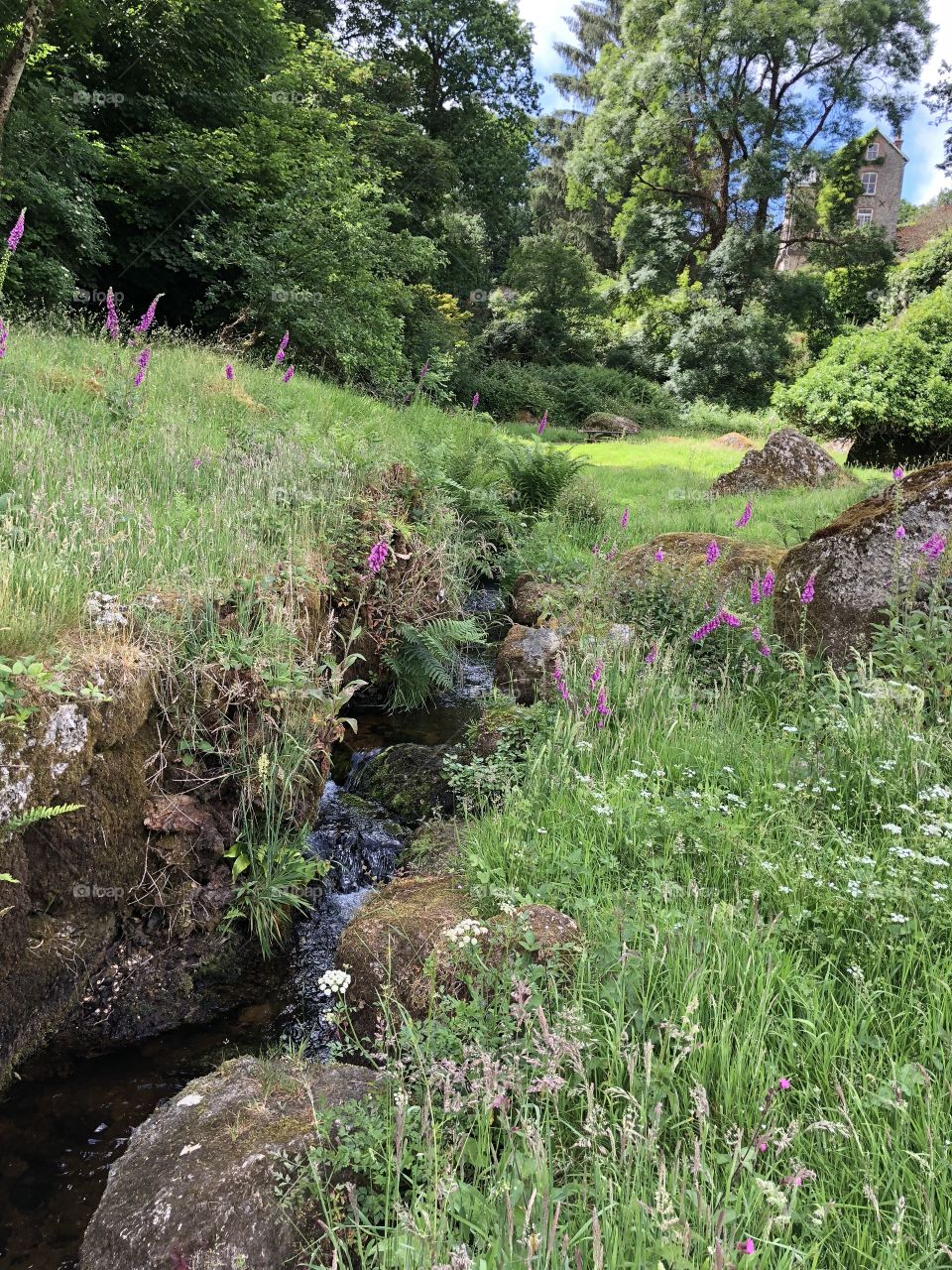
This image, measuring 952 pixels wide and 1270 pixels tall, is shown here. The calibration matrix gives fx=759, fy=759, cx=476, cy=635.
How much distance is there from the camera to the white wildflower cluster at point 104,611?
338 cm

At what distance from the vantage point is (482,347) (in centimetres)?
2875

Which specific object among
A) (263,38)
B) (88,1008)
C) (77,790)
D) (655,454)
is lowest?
(88,1008)

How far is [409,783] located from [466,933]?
7.40ft

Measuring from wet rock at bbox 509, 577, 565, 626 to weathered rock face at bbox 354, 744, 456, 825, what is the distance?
6.82ft

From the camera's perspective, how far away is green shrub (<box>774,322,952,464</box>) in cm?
1442

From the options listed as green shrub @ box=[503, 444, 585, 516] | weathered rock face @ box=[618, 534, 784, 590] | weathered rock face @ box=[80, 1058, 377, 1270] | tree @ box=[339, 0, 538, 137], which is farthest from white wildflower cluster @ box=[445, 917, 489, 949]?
tree @ box=[339, 0, 538, 137]

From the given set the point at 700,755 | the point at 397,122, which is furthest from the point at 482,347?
the point at 700,755

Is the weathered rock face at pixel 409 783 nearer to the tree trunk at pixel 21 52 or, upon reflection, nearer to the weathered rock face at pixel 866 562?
the weathered rock face at pixel 866 562

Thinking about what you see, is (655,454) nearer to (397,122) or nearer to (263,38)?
(263,38)

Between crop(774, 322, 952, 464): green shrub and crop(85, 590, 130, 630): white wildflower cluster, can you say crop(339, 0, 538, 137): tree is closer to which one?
crop(774, 322, 952, 464): green shrub

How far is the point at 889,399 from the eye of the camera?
48.1 feet

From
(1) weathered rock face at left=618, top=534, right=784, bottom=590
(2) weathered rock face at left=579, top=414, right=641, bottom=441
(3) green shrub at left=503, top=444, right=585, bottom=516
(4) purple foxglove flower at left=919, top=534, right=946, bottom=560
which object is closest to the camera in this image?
(4) purple foxglove flower at left=919, top=534, right=946, bottom=560

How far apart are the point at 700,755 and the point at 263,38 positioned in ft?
55.7

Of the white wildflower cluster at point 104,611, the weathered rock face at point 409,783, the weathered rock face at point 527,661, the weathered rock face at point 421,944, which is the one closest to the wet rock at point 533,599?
the weathered rock face at point 527,661
